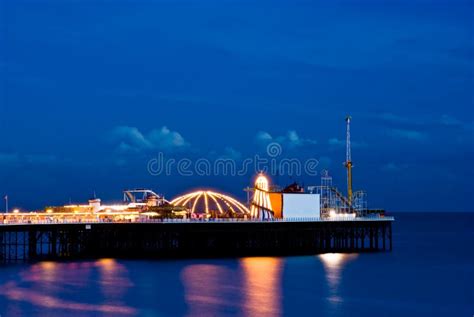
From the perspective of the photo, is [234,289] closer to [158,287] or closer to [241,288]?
[241,288]

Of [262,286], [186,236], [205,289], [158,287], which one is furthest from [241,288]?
[186,236]

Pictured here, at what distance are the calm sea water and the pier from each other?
6406mm

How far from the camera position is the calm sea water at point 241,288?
48250mm

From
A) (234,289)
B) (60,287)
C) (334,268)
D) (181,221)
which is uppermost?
(181,221)

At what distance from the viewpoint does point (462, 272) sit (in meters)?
66.6

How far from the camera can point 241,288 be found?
55094 millimetres

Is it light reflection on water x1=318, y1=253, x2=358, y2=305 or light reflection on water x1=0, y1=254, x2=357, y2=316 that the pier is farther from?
light reflection on water x1=0, y1=254, x2=357, y2=316

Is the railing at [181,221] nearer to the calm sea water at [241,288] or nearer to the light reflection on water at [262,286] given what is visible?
the calm sea water at [241,288]

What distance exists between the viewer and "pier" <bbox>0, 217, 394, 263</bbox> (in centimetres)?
7644

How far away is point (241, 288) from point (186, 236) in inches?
1013

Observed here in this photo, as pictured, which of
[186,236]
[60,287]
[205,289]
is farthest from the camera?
[186,236]

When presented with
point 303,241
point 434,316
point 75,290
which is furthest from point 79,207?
point 434,316

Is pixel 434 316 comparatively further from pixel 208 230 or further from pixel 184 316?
pixel 208 230

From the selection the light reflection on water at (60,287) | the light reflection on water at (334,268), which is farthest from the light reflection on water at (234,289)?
the light reflection on water at (60,287)
